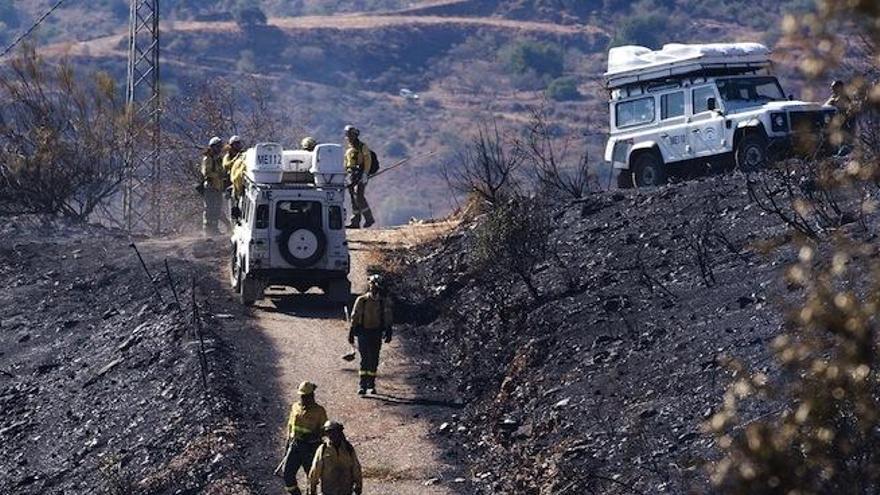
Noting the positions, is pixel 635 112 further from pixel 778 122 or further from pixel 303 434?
pixel 303 434

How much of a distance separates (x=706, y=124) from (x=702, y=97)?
0.49m

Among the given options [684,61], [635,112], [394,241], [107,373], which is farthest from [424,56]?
[107,373]

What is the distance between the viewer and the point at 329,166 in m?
27.2

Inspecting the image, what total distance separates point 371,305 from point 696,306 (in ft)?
12.6

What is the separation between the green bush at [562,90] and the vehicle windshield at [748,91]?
8335cm

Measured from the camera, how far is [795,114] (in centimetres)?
2931

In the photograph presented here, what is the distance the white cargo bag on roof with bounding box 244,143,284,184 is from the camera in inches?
1079

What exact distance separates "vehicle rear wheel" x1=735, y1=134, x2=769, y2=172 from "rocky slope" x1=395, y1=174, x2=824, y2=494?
88 centimetres

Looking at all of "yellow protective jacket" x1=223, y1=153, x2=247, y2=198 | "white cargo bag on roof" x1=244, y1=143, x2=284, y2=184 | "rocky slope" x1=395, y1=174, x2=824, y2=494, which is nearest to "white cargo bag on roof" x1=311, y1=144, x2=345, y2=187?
"white cargo bag on roof" x1=244, y1=143, x2=284, y2=184

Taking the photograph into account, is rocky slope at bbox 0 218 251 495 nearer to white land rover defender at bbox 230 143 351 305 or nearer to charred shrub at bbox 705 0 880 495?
white land rover defender at bbox 230 143 351 305

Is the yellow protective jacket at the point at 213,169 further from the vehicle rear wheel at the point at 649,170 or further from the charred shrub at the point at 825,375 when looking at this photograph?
the charred shrub at the point at 825,375

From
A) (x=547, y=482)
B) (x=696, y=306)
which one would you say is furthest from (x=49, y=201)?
(x=547, y=482)

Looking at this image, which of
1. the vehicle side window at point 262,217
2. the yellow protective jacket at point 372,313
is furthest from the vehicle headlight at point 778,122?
the yellow protective jacket at point 372,313

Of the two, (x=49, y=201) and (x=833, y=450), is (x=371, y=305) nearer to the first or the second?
(x=833, y=450)
